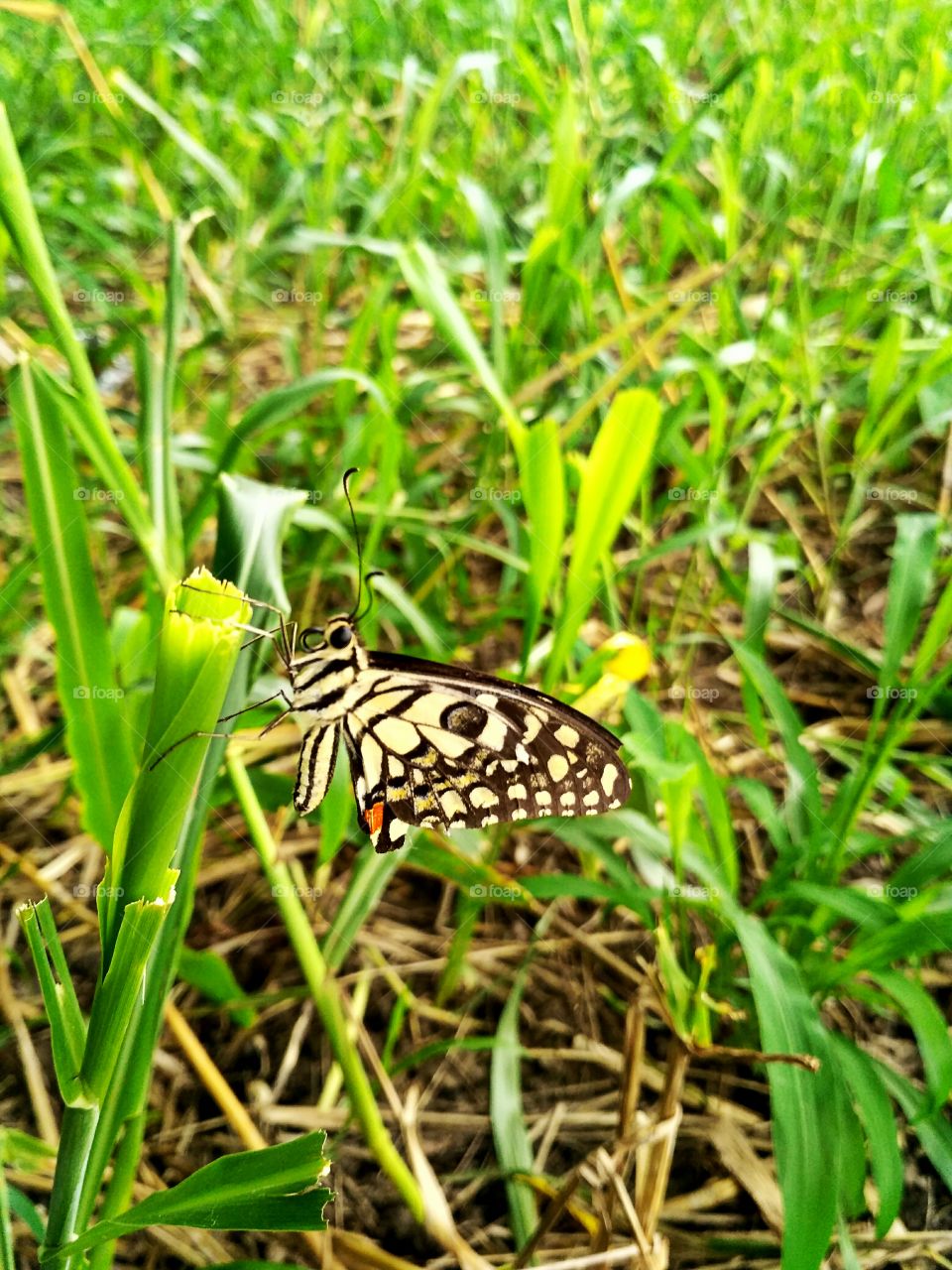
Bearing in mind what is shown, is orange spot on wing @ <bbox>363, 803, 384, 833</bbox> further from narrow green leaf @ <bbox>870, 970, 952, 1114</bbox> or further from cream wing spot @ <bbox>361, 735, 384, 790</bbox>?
narrow green leaf @ <bbox>870, 970, 952, 1114</bbox>

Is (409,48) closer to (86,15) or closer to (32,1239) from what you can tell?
(86,15)

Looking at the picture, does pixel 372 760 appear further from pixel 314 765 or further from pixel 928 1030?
pixel 928 1030

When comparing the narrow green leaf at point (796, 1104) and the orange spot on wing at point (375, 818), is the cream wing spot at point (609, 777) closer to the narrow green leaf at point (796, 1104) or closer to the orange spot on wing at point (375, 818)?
the orange spot on wing at point (375, 818)
